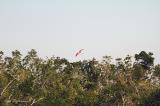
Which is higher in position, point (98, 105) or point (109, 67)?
point (109, 67)

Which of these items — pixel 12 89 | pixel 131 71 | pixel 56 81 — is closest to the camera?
pixel 12 89

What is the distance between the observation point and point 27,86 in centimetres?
4775

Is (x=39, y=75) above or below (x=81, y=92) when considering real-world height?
above

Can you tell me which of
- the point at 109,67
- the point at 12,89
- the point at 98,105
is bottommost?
the point at 98,105

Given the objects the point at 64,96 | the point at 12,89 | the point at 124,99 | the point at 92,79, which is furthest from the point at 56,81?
the point at 92,79

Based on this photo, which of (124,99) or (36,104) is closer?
(36,104)

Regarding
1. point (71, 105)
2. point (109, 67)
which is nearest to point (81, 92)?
point (71, 105)

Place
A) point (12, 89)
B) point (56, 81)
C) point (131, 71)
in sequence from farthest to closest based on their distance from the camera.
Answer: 1. point (131, 71)
2. point (56, 81)
3. point (12, 89)

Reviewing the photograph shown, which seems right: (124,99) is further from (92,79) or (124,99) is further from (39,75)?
(92,79)

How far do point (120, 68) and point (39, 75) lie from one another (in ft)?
89.3

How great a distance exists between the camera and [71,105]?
1864 inches

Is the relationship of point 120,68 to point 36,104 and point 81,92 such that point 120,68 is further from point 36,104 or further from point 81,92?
point 36,104

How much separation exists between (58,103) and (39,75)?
5.49 metres

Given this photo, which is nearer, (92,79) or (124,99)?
(124,99)
